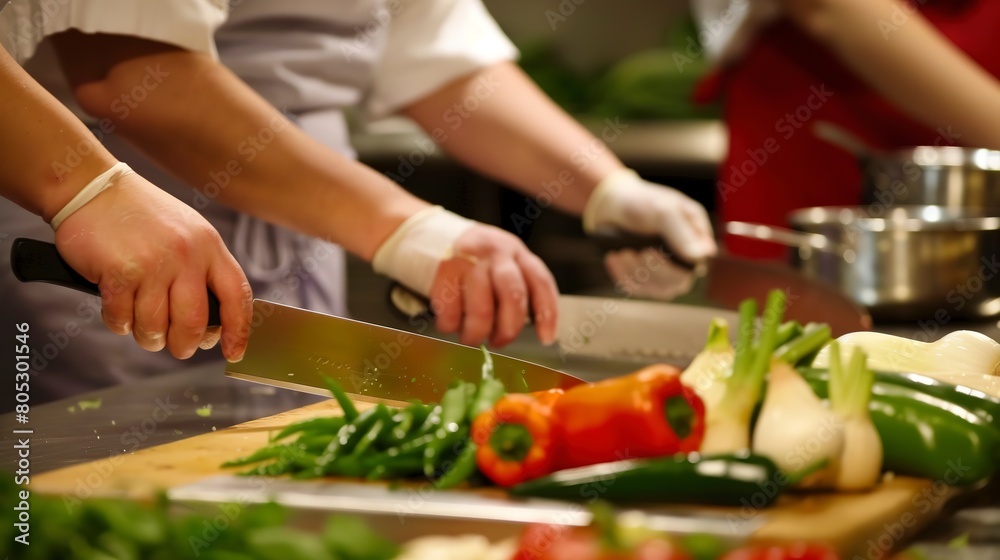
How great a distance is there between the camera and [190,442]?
0.92 metres

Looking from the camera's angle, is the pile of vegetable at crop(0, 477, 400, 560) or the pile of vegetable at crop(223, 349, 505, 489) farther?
the pile of vegetable at crop(223, 349, 505, 489)

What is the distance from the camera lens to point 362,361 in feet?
3.32

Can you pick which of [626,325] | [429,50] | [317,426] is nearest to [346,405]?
[317,426]

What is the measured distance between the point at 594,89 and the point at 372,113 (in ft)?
5.59

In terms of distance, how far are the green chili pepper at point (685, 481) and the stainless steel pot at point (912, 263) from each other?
81cm

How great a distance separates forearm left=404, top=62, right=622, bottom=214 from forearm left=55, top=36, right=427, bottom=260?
1.15ft

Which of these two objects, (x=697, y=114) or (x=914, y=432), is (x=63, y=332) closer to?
(x=914, y=432)

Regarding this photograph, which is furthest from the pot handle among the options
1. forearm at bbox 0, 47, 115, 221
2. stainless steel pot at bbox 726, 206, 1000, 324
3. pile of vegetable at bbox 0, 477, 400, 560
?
pile of vegetable at bbox 0, 477, 400, 560

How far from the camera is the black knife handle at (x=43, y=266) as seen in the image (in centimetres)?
87

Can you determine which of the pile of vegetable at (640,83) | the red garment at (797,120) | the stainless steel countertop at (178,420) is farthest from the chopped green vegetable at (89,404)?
the pile of vegetable at (640,83)

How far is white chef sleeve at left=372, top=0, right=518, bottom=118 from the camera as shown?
1.60 m

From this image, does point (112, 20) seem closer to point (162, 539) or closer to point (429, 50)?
point (429, 50)

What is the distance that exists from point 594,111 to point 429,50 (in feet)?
5.53

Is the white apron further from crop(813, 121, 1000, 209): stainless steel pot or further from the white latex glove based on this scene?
crop(813, 121, 1000, 209): stainless steel pot
